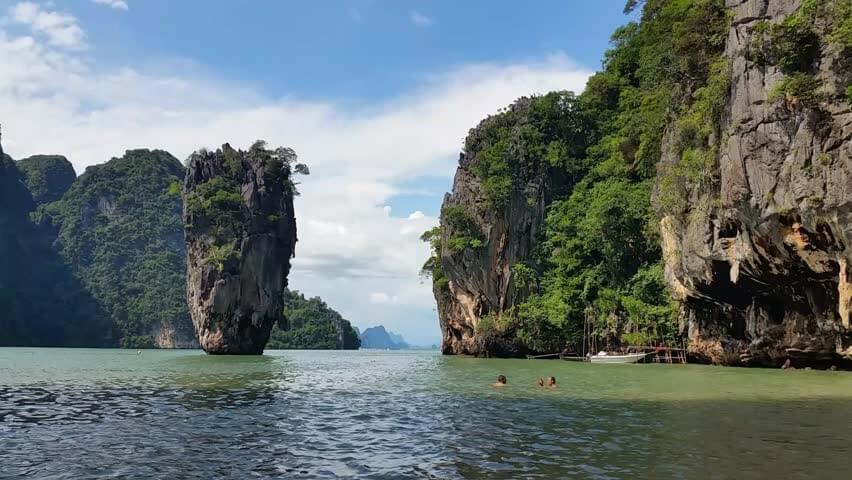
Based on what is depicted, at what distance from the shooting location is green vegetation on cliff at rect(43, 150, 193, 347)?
108144 mm

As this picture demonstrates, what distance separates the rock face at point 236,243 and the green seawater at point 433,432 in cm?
4167

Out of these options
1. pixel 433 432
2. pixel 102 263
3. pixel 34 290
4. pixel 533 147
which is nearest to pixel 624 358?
pixel 533 147

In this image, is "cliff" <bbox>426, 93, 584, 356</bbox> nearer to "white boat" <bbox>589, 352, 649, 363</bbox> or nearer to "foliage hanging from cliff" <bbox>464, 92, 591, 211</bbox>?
"foliage hanging from cliff" <bbox>464, 92, 591, 211</bbox>

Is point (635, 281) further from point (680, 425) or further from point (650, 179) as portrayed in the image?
point (680, 425)

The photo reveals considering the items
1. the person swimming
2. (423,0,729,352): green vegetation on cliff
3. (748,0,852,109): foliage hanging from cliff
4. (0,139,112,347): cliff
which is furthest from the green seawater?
(0,139,112,347): cliff

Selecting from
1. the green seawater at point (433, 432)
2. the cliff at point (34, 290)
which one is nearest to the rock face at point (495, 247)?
the green seawater at point (433, 432)

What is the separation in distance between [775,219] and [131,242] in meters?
130

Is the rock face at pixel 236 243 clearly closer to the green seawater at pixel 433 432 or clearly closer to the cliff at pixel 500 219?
the cliff at pixel 500 219

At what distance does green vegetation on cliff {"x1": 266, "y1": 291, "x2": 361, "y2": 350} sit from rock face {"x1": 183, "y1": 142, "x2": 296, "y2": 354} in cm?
4965

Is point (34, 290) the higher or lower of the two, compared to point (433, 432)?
higher

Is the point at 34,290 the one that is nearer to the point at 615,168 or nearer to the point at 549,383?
the point at 615,168

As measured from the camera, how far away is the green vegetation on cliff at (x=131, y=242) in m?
108

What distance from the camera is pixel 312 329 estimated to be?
11869 cm

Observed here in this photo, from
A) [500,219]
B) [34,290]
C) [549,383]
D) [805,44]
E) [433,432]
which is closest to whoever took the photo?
[433,432]
